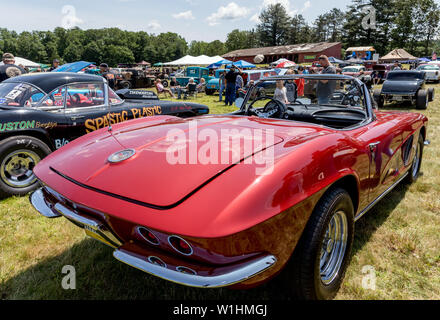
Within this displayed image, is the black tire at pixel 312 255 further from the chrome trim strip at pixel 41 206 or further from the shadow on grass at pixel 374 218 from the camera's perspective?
the chrome trim strip at pixel 41 206

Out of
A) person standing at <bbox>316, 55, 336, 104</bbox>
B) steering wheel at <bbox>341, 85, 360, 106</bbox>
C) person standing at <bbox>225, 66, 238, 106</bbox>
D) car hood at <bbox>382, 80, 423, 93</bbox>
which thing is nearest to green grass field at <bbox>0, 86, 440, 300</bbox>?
steering wheel at <bbox>341, 85, 360, 106</bbox>

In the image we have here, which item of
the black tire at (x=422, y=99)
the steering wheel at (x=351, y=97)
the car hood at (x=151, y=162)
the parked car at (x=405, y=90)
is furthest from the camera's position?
the parked car at (x=405, y=90)

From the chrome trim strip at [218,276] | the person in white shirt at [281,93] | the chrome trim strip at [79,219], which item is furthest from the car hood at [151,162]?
the person in white shirt at [281,93]

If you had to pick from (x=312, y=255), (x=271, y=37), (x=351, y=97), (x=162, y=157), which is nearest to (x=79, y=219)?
(x=162, y=157)

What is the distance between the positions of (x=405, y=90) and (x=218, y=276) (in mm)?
11719

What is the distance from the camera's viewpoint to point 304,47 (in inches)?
2312

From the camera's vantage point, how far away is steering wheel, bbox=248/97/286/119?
9.41 ft

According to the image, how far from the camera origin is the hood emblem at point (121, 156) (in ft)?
5.49

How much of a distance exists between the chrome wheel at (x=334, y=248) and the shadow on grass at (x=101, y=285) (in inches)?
12.2

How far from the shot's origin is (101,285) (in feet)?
6.58

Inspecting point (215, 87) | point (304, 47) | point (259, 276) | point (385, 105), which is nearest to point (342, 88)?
point (259, 276)

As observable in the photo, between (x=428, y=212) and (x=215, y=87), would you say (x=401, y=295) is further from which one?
(x=215, y=87)

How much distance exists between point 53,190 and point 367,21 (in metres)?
77.9

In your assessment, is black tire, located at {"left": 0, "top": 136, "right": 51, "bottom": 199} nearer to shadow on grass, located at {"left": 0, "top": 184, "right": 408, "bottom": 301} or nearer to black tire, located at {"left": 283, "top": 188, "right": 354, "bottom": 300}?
shadow on grass, located at {"left": 0, "top": 184, "right": 408, "bottom": 301}
